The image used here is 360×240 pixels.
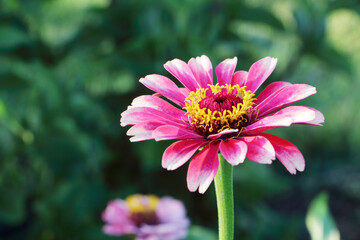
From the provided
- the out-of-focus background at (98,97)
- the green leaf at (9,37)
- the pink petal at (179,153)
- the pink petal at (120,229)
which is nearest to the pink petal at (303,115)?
the pink petal at (179,153)

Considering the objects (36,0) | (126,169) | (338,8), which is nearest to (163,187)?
(126,169)

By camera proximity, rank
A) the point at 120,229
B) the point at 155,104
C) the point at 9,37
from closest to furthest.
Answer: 1. the point at 155,104
2. the point at 120,229
3. the point at 9,37

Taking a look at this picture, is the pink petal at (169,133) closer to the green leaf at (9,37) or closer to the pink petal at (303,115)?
the pink petal at (303,115)

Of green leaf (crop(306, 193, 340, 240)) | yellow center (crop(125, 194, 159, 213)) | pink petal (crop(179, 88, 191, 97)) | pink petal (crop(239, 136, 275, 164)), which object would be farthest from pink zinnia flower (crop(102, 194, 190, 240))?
pink petal (crop(239, 136, 275, 164))

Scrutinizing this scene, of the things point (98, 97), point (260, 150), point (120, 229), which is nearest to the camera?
point (260, 150)

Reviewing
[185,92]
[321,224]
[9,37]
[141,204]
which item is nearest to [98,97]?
[9,37]

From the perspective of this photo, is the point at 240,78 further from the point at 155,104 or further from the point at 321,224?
the point at 321,224
